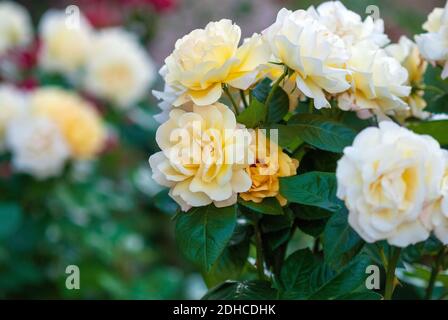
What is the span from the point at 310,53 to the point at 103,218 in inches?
69.4

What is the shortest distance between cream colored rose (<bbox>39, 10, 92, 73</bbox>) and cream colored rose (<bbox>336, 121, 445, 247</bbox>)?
73.0 inches

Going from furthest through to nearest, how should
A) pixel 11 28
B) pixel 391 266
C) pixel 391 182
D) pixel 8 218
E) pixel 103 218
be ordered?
pixel 11 28, pixel 103 218, pixel 8 218, pixel 391 266, pixel 391 182

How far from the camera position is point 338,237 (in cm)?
64

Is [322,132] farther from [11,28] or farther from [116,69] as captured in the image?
[11,28]

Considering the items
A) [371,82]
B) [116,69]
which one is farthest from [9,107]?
[371,82]

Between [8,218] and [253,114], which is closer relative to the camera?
[253,114]

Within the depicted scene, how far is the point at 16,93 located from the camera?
6.91ft

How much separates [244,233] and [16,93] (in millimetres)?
1464

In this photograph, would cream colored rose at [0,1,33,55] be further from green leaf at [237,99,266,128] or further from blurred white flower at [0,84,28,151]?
green leaf at [237,99,266,128]

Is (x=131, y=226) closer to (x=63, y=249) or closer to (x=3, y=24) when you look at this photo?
(x=63, y=249)

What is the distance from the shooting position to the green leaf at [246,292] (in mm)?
731

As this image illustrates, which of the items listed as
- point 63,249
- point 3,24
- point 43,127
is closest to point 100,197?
point 63,249
